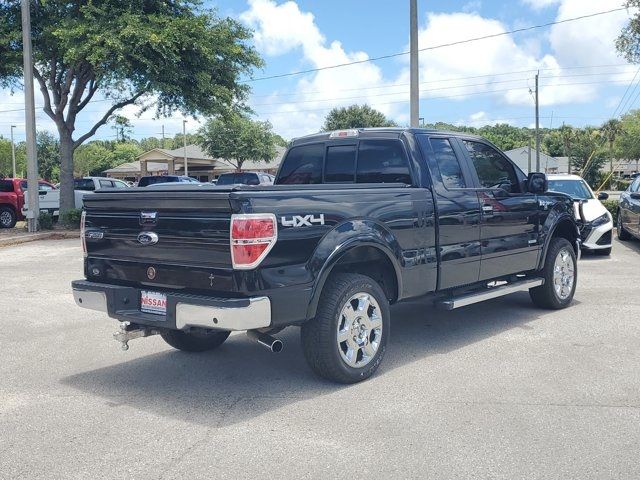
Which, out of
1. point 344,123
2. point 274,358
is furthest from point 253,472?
point 344,123

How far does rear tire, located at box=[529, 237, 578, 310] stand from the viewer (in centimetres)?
782

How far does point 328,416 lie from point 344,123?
57.8 m

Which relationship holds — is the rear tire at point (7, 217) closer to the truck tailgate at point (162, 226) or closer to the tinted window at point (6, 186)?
the tinted window at point (6, 186)

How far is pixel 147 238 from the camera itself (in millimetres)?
5094

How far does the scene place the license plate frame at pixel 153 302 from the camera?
494 cm

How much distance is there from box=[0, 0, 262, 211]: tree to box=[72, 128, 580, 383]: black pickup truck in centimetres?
1214

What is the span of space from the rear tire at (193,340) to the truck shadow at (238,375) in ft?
0.26

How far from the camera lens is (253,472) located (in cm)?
379

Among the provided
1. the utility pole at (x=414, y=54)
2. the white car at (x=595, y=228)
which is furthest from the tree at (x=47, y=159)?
the white car at (x=595, y=228)

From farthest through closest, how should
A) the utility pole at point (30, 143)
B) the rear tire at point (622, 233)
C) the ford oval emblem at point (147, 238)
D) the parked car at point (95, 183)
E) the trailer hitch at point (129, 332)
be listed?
the parked car at point (95, 183)
the utility pole at point (30, 143)
the rear tire at point (622, 233)
the trailer hitch at point (129, 332)
the ford oval emblem at point (147, 238)

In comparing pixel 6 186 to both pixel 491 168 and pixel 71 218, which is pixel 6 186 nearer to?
pixel 71 218

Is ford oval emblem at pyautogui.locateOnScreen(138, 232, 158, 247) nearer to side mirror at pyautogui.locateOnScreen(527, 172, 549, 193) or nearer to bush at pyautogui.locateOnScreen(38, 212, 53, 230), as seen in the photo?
side mirror at pyautogui.locateOnScreen(527, 172, 549, 193)

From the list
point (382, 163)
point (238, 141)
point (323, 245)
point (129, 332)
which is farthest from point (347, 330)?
point (238, 141)

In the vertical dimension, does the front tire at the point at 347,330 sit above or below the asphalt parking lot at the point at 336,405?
above
